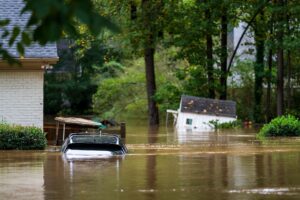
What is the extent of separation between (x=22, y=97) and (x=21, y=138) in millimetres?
4091

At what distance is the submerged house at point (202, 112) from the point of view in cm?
3719

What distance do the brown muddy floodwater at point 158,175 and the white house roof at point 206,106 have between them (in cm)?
1655

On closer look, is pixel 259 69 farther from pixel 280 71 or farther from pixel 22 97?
pixel 22 97

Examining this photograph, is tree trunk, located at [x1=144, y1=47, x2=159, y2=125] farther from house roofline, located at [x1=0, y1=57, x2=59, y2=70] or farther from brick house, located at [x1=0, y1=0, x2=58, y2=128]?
house roofline, located at [x1=0, y1=57, x2=59, y2=70]

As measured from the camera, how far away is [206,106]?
1474 inches

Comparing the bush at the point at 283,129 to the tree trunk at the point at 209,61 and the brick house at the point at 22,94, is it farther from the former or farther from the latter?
the tree trunk at the point at 209,61

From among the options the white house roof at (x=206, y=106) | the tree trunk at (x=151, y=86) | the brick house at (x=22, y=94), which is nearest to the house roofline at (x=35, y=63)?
the brick house at (x=22, y=94)

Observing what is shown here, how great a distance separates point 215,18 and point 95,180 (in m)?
27.2

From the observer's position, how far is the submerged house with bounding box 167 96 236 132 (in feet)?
122

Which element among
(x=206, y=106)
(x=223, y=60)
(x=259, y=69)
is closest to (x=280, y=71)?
(x=206, y=106)

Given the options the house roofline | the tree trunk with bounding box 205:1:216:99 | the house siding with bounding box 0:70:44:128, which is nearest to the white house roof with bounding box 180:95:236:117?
the tree trunk with bounding box 205:1:216:99

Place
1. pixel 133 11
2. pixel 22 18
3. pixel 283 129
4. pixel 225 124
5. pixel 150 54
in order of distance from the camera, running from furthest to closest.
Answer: pixel 150 54, pixel 133 11, pixel 225 124, pixel 283 129, pixel 22 18

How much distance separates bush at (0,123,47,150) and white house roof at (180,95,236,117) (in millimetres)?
18219

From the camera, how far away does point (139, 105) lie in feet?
161
